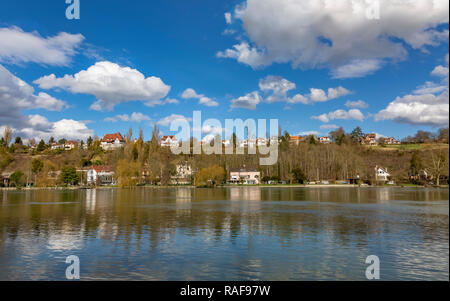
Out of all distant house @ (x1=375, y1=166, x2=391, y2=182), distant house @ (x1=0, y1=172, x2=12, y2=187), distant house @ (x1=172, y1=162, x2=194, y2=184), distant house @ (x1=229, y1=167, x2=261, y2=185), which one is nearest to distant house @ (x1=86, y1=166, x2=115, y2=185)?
distant house @ (x1=172, y1=162, x2=194, y2=184)

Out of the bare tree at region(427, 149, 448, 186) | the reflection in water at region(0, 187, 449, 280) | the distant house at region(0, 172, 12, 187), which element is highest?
the bare tree at region(427, 149, 448, 186)

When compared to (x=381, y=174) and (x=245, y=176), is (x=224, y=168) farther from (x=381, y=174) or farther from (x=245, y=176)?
(x=381, y=174)

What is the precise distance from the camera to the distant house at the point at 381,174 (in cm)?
12350

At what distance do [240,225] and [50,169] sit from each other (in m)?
118

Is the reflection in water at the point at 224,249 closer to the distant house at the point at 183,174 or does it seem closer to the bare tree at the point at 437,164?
the bare tree at the point at 437,164

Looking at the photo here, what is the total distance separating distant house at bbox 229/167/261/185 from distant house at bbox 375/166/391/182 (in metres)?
45.8

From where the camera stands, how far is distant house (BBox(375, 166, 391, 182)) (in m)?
124

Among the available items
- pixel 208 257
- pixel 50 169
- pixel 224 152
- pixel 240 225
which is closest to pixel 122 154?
pixel 50 169

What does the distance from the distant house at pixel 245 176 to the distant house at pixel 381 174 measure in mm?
45758

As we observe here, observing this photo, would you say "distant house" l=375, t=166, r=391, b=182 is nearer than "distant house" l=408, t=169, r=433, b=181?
No

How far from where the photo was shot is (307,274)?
1278cm

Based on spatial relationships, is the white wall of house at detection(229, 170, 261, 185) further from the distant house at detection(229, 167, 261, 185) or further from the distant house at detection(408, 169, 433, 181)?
the distant house at detection(408, 169, 433, 181)
